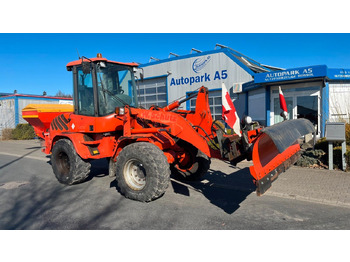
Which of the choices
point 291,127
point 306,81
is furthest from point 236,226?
point 306,81

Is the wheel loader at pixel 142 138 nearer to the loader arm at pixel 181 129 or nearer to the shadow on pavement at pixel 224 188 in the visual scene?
the loader arm at pixel 181 129

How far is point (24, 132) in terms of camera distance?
2325 centimetres

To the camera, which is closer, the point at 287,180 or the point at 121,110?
the point at 121,110

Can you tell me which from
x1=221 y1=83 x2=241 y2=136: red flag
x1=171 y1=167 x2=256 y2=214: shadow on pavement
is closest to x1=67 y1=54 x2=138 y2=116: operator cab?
x1=171 y1=167 x2=256 y2=214: shadow on pavement

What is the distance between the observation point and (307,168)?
320 inches

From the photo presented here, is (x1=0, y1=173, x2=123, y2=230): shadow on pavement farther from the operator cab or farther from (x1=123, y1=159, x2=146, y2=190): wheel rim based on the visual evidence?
the operator cab

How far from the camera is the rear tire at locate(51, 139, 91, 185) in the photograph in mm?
6453

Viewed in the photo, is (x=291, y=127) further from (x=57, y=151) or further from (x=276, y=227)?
(x=57, y=151)

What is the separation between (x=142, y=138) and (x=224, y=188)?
88.5 inches

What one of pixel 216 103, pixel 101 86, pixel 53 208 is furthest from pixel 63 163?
pixel 216 103

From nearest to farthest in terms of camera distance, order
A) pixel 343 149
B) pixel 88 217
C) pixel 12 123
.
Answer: pixel 88 217 < pixel 343 149 < pixel 12 123

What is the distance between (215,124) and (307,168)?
421 cm

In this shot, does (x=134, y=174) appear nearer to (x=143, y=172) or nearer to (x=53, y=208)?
(x=143, y=172)

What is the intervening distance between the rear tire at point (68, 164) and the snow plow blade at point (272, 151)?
4.09 m
